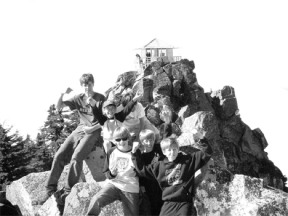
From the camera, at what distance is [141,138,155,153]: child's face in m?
6.64

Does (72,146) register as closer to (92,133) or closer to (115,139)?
(92,133)

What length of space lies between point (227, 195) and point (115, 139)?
1.81 meters

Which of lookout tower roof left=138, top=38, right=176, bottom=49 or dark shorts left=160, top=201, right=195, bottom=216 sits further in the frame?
lookout tower roof left=138, top=38, right=176, bottom=49

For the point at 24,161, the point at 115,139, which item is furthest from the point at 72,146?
the point at 24,161

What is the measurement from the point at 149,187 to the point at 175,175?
1.66ft

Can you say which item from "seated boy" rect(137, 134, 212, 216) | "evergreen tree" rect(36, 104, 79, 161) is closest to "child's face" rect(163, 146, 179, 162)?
"seated boy" rect(137, 134, 212, 216)

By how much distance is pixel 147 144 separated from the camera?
21.8 ft

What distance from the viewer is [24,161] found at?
116 ft

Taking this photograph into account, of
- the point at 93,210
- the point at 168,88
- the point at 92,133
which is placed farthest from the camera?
the point at 168,88

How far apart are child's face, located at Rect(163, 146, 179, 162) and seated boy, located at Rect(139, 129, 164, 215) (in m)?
0.25

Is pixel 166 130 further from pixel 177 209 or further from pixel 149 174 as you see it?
pixel 177 209

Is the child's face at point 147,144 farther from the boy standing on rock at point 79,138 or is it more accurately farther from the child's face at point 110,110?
the boy standing on rock at point 79,138

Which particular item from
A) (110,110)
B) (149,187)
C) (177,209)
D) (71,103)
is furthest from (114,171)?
(71,103)

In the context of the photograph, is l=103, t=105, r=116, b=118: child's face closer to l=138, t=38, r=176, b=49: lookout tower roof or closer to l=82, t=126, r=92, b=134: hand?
l=82, t=126, r=92, b=134: hand
